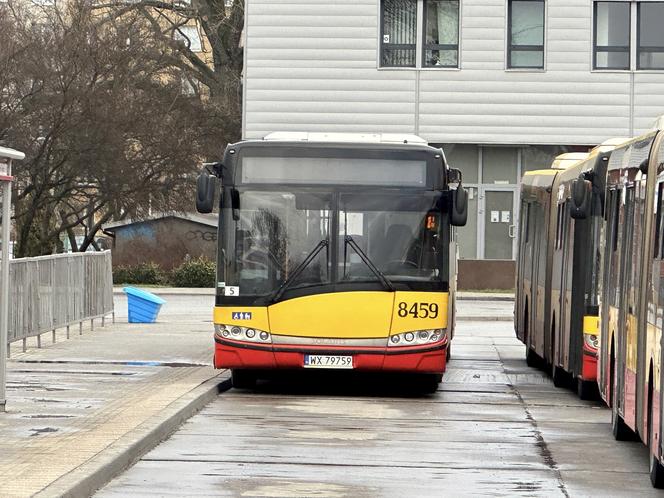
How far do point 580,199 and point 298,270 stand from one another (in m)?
3.10

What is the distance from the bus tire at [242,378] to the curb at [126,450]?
1.27 metres

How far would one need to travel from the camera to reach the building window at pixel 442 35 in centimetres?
4516

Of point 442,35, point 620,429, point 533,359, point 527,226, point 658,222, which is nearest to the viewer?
point 658,222

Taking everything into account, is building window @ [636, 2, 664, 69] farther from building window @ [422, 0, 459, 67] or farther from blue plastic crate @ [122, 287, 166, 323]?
blue plastic crate @ [122, 287, 166, 323]

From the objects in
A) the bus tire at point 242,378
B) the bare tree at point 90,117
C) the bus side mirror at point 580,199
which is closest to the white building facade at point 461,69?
the bare tree at point 90,117

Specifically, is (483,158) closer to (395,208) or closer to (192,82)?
(192,82)

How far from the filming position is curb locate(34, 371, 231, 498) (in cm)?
999

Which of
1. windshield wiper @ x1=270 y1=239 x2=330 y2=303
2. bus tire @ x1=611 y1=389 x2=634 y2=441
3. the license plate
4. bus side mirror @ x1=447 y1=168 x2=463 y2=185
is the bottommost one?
bus tire @ x1=611 y1=389 x2=634 y2=441

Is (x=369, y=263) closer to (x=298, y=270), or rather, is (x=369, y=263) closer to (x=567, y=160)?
(x=298, y=270)

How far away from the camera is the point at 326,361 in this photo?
17.9m

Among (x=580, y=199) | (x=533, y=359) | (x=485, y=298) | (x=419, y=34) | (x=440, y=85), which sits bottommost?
(x=485, y=298)

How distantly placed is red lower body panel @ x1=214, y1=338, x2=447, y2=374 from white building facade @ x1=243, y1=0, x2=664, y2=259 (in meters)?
27.5

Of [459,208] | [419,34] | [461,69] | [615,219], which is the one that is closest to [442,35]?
[419,34]

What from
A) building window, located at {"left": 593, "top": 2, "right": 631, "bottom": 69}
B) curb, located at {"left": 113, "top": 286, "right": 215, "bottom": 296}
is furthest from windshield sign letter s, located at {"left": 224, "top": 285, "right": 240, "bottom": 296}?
building window, located at {"left": 593, "top": 2, "right": 631, "bottom": 69}
